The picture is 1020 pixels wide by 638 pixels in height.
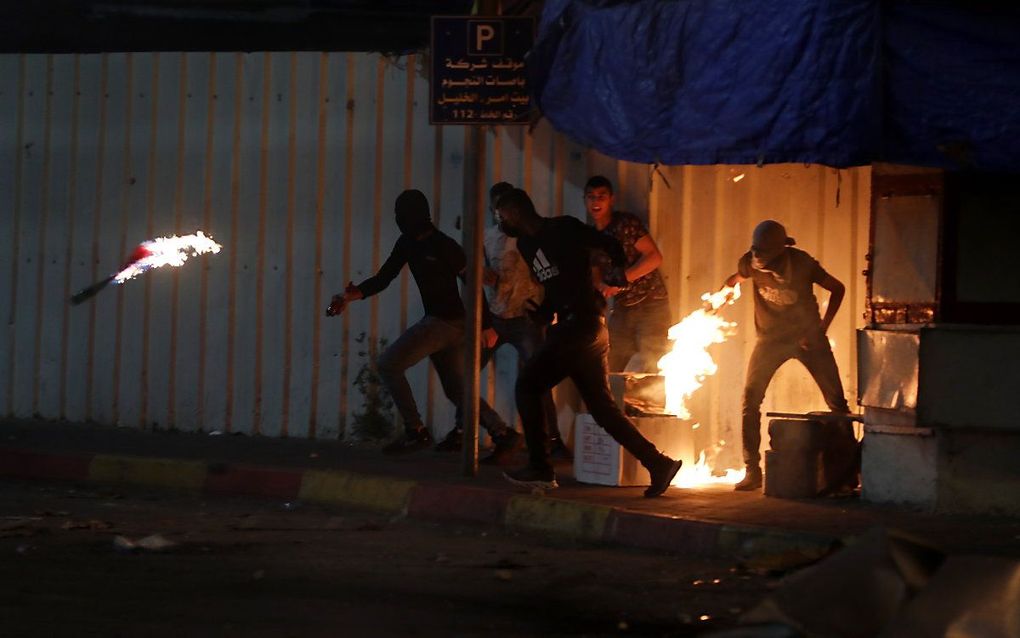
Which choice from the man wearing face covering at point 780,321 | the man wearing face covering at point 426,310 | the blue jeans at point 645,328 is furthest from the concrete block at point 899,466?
the man wearing face covering at point 426,310

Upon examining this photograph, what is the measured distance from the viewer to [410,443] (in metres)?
11.4

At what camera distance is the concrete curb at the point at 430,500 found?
26.5ft

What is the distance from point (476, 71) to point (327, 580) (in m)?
3.57

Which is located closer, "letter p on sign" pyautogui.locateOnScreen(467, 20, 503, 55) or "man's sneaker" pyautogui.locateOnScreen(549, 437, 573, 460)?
"letter p on sign" pyautogui.locateOnScreen(467, 20, 503, 55)

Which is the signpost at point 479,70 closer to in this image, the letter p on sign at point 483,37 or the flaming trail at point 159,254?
the letter p on sign at point 483,37

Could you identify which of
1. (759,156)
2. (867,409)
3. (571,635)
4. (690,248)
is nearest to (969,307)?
(867,409)

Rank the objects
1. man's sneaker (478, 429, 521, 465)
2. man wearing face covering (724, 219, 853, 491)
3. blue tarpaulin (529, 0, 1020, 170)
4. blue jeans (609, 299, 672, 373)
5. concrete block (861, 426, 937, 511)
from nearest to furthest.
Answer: blue tarpaulin (529, 0, 1020, 170), concrete block (861, 426, 937, 511), man wearing face covering (724, 219, 853, 491), blue jeans (609, 299, 672, 373), man's sneaker (478, 429, 521, 465)

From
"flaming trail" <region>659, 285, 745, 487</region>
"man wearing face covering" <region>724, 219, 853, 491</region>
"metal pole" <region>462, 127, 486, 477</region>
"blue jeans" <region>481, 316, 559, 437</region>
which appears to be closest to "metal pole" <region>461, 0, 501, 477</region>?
"metal pole" <region>462, 127, 486, 477</region>

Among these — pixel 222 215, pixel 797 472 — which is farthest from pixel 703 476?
pixel 222 215

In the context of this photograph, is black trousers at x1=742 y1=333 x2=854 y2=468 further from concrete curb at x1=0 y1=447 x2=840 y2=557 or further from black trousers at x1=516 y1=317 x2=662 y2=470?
concrete curb at x1=0 y1=447 x2=840 y2=557

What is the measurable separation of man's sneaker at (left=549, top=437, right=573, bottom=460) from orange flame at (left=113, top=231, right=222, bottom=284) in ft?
9.59

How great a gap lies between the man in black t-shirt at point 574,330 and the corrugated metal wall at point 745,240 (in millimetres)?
1230

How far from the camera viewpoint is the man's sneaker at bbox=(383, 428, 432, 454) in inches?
448

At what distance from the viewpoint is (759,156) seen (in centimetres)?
870
